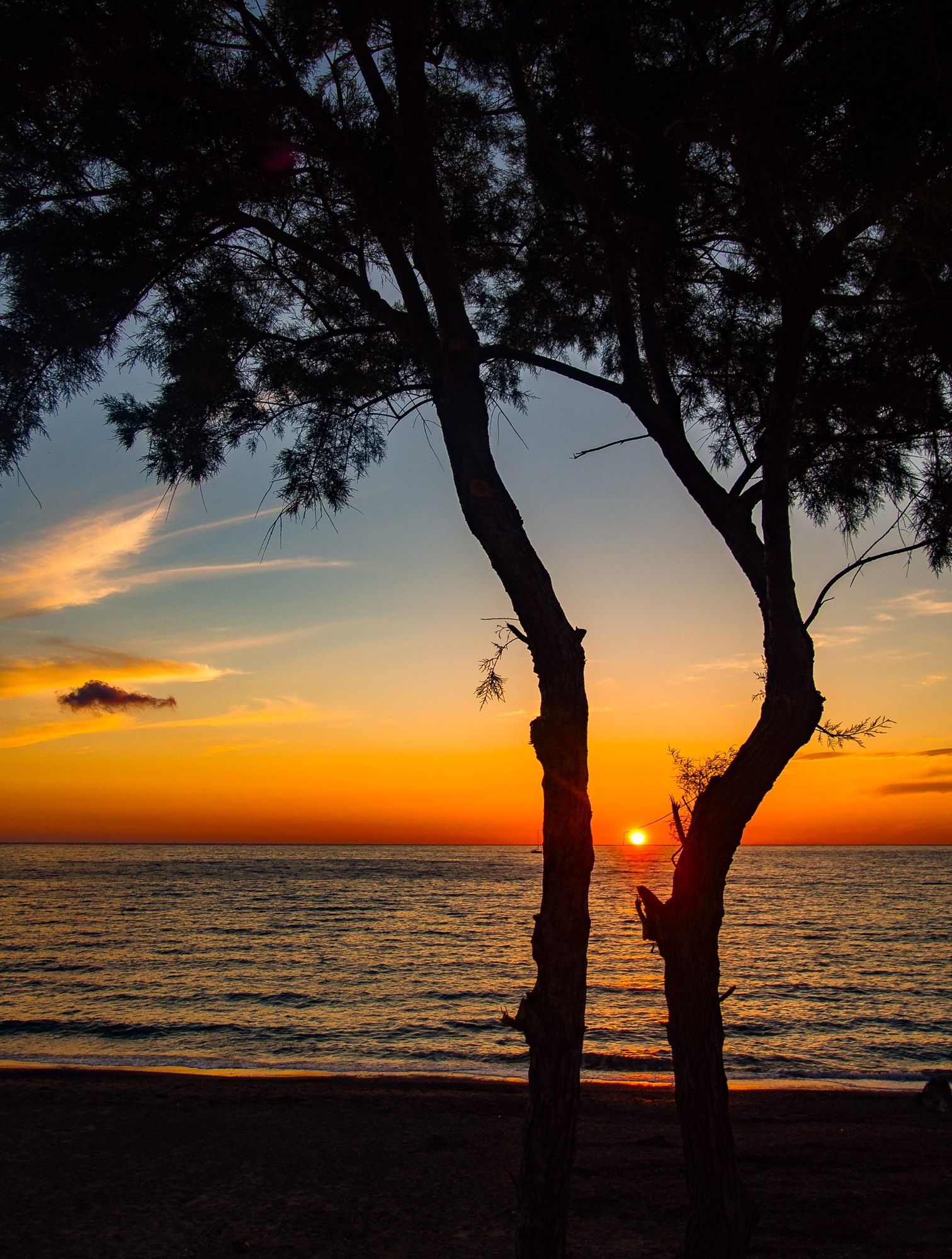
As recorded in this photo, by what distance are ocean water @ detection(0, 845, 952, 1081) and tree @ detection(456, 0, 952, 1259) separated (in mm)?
9789

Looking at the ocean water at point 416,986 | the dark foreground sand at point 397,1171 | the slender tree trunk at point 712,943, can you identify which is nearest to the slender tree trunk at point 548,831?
the slender tree trunk at point 712,943

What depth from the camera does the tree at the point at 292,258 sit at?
4.02 metres

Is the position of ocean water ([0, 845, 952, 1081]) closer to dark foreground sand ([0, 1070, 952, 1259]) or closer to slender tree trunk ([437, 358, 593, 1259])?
dark foreground sand ([0, 1070, 952, 1259])

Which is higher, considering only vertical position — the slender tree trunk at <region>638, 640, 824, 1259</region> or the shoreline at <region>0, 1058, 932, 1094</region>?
the slender tree trunk at <region>638, 640, 824, 1259</region>

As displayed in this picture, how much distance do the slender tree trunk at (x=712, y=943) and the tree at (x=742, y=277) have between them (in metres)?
0.01

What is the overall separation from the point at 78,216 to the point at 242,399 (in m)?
1.47

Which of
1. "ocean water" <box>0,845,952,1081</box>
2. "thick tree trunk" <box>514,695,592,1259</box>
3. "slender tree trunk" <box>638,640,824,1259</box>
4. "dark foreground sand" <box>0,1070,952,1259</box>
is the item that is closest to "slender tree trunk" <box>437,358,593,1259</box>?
"thick tree trunk" <box>514,695,592,1259</box>

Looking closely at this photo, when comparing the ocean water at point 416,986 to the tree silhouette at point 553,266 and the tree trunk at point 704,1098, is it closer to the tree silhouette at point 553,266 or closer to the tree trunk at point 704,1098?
the tree trunk at point 704,1098

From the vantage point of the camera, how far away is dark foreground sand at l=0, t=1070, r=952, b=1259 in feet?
18.0

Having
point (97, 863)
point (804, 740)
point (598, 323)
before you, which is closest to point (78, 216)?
point (598, 323)

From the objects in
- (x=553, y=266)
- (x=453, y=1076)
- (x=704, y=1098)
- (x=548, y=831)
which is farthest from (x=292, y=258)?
(x=453, y=1076)

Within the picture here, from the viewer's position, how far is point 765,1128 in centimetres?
847

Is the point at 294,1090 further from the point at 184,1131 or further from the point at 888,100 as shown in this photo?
the point at 888,100

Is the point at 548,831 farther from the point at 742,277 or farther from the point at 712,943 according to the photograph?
the point at 742,277
